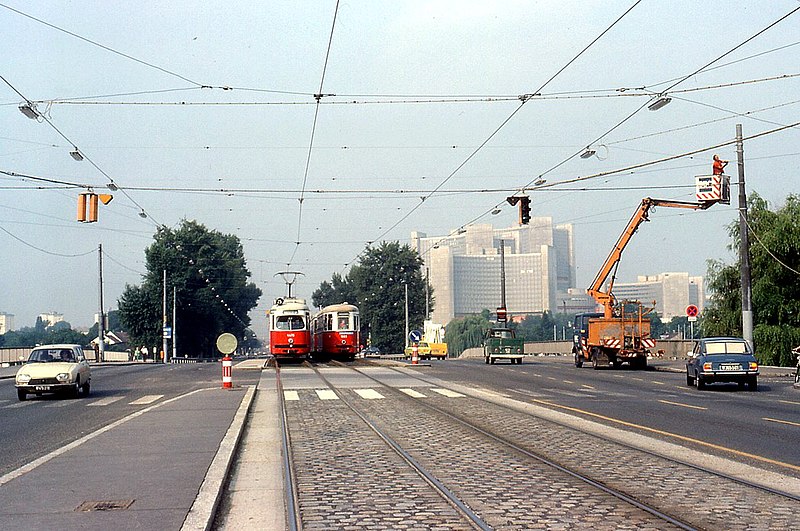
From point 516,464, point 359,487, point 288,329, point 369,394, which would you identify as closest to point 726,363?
point 369,394

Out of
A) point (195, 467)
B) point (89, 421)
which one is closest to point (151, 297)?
point (89, 421)

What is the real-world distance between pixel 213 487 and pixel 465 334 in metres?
138

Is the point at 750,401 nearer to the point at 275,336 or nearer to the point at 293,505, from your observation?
the point at 293,505

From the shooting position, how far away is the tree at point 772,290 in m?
45.1

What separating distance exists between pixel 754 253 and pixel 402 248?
88.0 m

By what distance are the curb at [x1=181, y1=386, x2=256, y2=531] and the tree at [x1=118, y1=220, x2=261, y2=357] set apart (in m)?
85.3

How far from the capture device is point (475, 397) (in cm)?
2617

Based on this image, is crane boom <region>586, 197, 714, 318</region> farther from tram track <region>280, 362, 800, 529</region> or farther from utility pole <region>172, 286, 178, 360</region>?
utility pole <region>172, 286, 178, 360</region>

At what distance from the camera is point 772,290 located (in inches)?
1832

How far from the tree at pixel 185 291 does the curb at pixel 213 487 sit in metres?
85.3

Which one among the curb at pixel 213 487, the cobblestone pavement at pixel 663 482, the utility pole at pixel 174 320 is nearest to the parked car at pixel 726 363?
the cobblestone pavement at pixel 663 482

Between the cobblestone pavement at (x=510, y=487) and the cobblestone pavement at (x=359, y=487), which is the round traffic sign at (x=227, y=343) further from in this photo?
the cobblestone pavement at (x=510, y=487)

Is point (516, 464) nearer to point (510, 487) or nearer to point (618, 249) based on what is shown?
point (510, 487)

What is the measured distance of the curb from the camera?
8.41m
